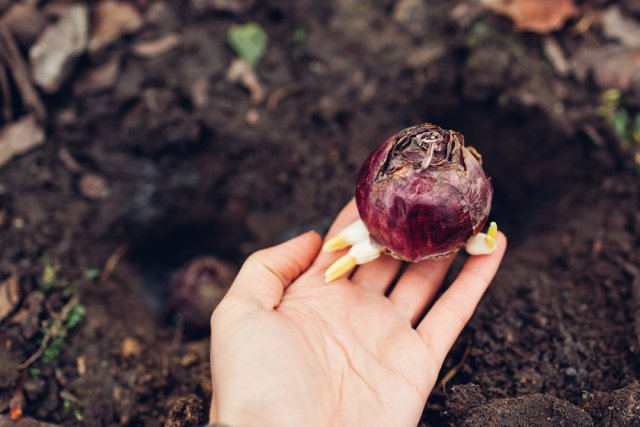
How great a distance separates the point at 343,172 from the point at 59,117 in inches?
77.9

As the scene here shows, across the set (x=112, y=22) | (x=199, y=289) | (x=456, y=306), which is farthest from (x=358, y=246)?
(x=112, y=22)

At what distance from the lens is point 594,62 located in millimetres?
3596

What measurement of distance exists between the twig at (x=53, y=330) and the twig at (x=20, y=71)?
1330 mm

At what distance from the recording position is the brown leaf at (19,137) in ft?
11.0

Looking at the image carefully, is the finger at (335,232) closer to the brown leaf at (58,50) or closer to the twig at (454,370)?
the twig at (454,370)

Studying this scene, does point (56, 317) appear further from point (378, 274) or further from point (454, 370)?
point (454, 370)

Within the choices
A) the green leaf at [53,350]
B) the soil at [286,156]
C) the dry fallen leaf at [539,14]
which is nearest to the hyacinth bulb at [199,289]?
the soil at [286,156]

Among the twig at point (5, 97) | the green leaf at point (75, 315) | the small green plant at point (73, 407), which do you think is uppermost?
the twig at point (5, 97)

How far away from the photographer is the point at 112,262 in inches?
132

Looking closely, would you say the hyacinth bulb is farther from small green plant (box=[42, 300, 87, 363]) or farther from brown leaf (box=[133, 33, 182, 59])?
brown leaf (box=[133, 33, 182, 59])

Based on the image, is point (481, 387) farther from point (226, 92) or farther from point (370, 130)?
point (226, 92)

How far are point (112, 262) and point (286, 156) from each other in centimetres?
135

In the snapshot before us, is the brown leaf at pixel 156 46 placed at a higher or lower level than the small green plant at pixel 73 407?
higher

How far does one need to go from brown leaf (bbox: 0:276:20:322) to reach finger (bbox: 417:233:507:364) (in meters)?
2.19
